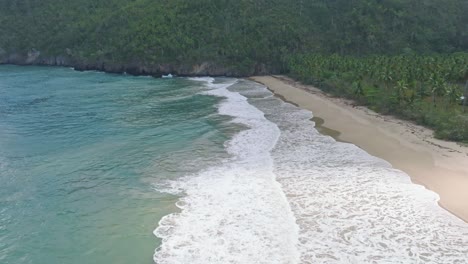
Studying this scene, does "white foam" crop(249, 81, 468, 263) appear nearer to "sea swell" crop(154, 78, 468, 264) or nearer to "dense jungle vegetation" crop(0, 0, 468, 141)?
"sea swell" crop(154, 78, 468, 264)

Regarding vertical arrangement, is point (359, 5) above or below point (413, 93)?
above

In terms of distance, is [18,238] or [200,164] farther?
[200,164]

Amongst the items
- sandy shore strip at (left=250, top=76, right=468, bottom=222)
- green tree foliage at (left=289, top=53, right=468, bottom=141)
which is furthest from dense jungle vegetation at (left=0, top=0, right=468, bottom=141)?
sandy shore strip at (left=250, top=76, right=468, bottom=222)

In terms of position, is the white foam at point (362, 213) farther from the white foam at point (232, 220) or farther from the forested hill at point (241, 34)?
the forested hill at point (241, 34)

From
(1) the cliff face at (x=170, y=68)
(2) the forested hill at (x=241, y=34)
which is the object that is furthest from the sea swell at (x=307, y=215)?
(2) the forested hill at (x=241, y=34)

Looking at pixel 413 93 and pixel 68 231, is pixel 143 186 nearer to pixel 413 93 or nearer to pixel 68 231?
pixel 68 231

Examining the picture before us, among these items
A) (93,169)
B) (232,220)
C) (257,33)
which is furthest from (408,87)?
(257,33)

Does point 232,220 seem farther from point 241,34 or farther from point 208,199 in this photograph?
point 241,34

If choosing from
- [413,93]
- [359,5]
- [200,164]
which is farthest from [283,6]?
[200,164]
